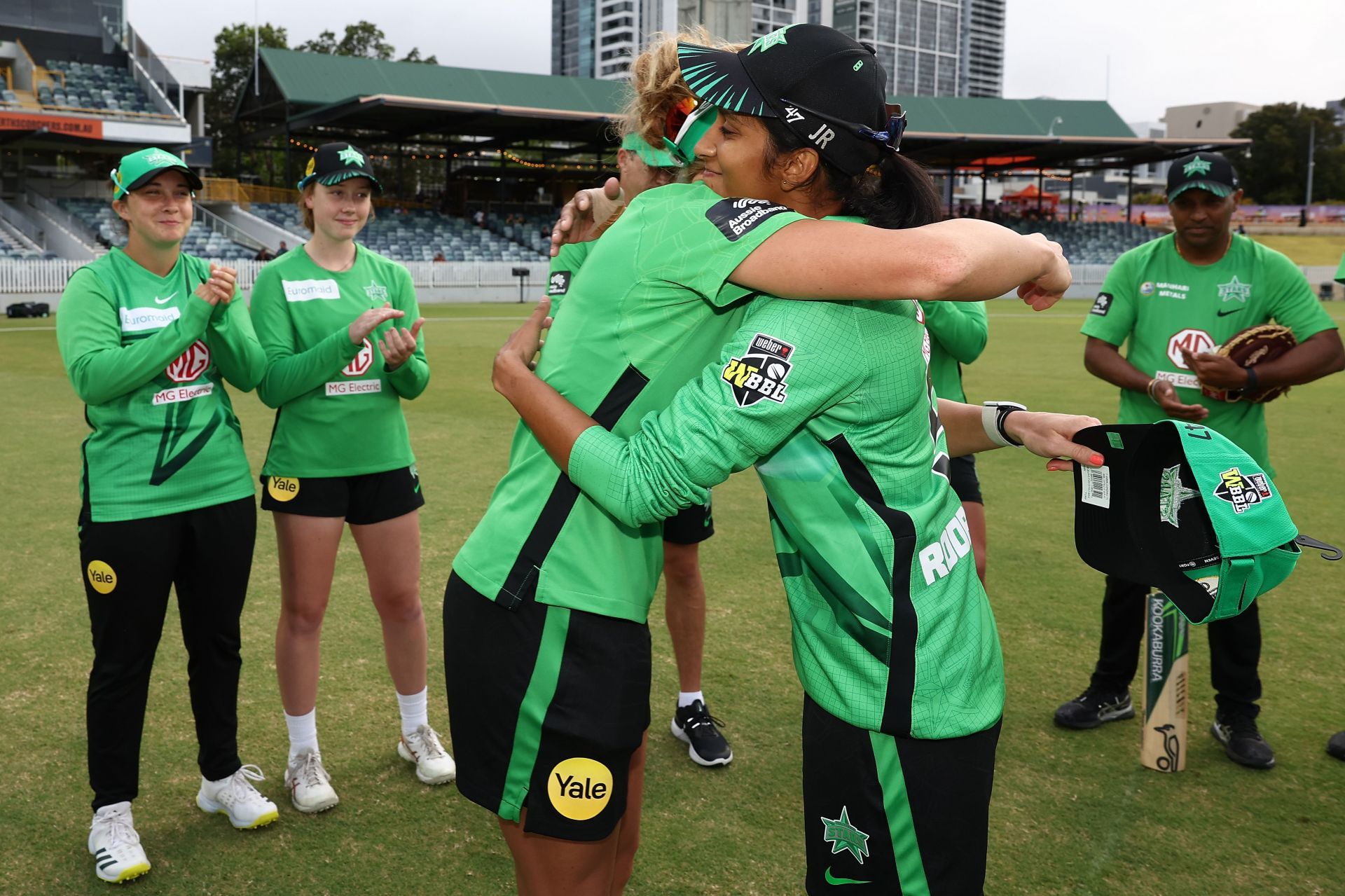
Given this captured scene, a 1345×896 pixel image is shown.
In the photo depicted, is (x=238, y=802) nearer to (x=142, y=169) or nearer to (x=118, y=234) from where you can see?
(x=142, y=169)

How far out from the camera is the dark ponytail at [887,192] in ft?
6.39

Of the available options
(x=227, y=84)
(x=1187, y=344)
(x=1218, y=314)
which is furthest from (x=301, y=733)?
(x=227, y=84)

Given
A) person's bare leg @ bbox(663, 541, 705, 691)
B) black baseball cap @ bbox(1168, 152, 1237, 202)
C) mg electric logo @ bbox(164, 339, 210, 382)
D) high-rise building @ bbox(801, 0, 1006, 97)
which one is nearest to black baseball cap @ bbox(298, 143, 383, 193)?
mg electric logo @ bbox(164, 339, 210, 382)

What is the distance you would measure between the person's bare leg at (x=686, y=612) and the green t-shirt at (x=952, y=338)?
4.13ft

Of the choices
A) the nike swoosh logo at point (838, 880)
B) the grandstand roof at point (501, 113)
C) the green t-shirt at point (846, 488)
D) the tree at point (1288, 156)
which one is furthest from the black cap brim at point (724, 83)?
the tree at point (1288, 156)

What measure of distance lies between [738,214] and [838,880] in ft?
4.08

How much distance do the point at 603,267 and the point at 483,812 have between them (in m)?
2.72

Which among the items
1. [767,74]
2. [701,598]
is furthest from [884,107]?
[701,598]

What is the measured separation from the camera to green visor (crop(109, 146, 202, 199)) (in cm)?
365

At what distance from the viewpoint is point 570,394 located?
76.1 inches

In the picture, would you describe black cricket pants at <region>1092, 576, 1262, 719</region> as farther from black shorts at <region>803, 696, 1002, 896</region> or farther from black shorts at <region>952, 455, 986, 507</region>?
black shorts at <region>803, 696, 1002, 896</region>

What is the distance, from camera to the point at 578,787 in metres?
2.00

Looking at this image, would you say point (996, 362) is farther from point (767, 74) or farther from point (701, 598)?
point (767, 74)

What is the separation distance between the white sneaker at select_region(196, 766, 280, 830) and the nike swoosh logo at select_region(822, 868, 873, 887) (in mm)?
2556
